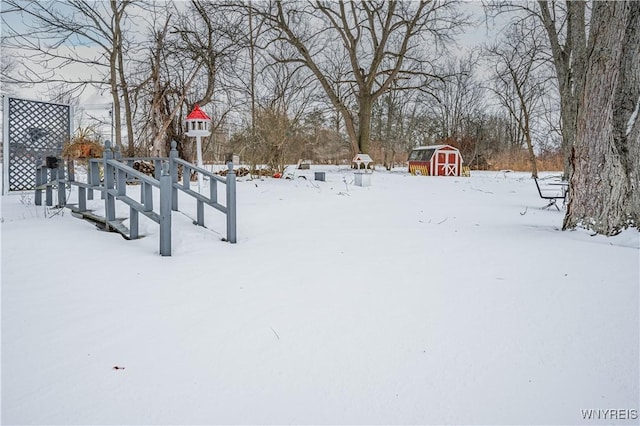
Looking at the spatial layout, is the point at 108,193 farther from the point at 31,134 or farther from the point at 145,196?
the point at 31,134

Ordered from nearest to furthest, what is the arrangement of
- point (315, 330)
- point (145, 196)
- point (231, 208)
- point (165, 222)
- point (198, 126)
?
point (315, 330) < point (165, 222) < point (145, 196) < point (231, 208) < point (198, 126)

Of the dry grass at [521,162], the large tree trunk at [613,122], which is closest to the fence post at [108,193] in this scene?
the large tree trunk at [613,122]

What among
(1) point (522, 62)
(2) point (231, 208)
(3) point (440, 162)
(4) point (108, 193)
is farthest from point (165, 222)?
(3) point (440, 162)

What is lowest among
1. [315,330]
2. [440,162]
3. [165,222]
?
[315,330]

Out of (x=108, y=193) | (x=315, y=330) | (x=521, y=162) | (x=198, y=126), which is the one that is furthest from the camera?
(x=521, y=162)

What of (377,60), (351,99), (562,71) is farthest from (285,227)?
(351,99)

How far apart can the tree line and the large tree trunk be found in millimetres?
11

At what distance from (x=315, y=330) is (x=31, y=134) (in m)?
8.38

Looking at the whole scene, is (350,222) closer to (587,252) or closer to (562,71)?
(587,252)

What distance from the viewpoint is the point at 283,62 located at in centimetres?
1534

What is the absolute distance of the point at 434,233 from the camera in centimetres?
500

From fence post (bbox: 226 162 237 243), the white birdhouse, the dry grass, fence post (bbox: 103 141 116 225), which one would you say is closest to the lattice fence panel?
the white birdhouse

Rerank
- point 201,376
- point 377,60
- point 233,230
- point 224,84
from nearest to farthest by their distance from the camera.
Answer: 1. point 201,376
2. point 233,230
3. point 224,84
4. point 377,60

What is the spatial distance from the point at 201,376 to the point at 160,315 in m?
0.75
